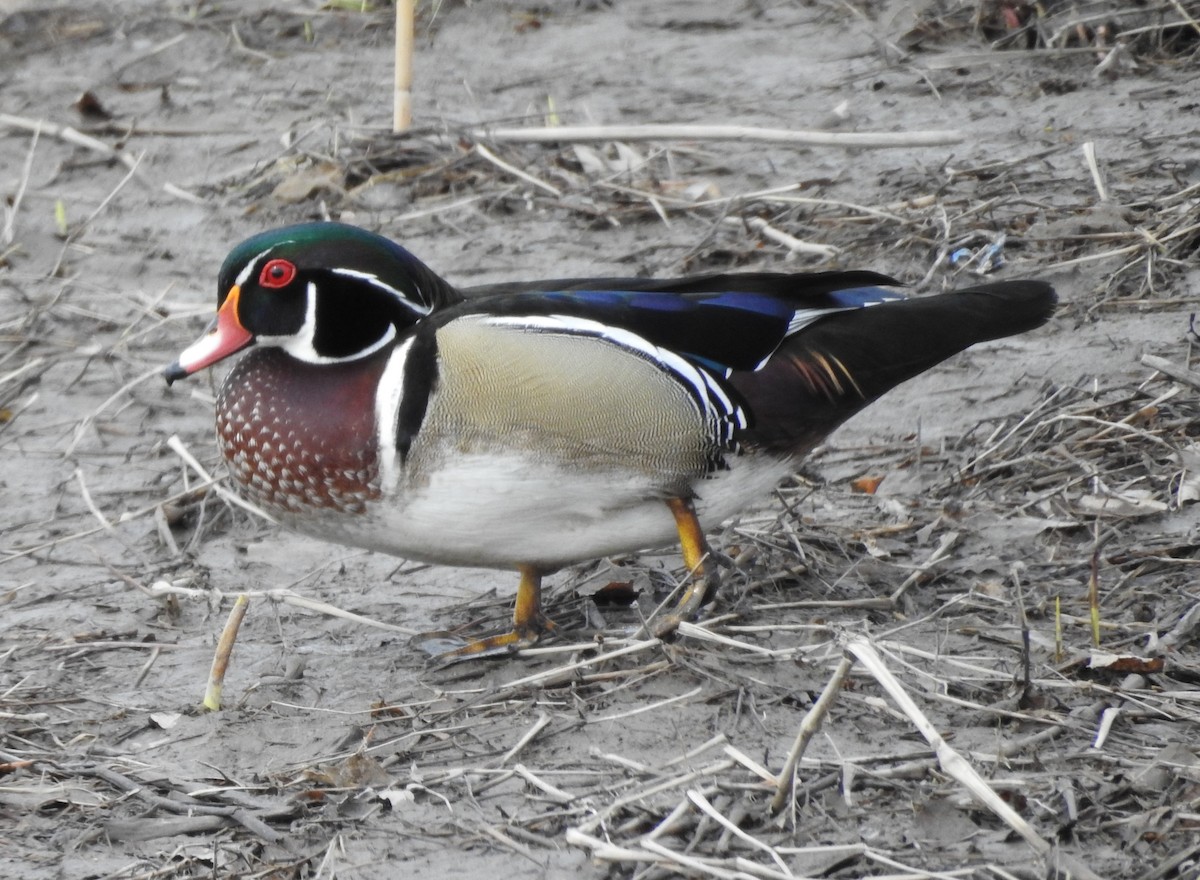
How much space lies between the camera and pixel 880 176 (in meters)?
6.24

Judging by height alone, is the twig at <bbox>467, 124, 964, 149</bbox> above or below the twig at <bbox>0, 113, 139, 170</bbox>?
above

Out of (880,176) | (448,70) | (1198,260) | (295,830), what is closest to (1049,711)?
(295,830)

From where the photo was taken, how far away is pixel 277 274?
148 inches

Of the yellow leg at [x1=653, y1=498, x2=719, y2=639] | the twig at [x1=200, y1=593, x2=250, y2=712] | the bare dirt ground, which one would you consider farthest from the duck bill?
the yellow leg at [x1=653, y1=498, x2=719, y2=639]

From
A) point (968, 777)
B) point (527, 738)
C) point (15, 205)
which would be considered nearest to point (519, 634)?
point (527, 738)

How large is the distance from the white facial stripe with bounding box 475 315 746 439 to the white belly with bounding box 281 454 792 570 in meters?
0.12

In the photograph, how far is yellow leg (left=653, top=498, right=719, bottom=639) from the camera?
3.80 m

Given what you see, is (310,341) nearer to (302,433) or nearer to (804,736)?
(302,433)

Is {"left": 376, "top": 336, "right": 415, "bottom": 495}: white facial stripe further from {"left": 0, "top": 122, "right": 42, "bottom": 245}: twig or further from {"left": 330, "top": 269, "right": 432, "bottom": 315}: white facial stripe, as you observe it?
{"left": 0, "top": 122, "right": 42, "bottom": 245}: twig

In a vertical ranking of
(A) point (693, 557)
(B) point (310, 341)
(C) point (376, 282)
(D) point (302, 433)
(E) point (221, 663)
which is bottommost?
(E) point (221, 663)

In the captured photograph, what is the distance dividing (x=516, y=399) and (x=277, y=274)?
601 mm

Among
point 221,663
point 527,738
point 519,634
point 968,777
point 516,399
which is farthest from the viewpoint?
point 519,634

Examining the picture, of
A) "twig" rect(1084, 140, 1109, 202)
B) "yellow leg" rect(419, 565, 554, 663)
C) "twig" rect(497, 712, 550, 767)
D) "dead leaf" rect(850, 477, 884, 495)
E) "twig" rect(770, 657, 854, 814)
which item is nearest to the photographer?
"twig" rect(770, 657, 854, 814)

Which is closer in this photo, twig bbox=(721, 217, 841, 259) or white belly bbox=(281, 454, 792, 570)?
white belly bbox=(281, 454, 792, 570)
